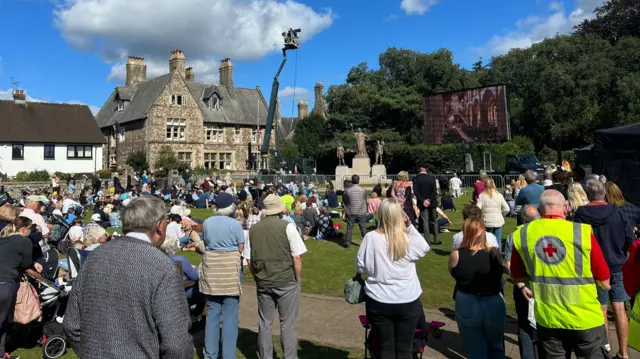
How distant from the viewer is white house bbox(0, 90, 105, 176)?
4012 cm

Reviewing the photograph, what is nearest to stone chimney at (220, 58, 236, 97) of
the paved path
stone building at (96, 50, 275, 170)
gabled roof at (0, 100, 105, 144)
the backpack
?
stone building at (96, 50, 275, 170)

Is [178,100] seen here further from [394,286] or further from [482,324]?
[482,324]

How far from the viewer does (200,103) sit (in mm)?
49469

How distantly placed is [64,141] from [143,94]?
9043 millimetres

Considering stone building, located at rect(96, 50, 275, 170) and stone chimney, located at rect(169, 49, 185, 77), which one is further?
stone chimney, located at rect(169, 49, 185, 77)

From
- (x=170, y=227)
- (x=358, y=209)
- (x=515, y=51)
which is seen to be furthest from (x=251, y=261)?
(x=515, y=51)

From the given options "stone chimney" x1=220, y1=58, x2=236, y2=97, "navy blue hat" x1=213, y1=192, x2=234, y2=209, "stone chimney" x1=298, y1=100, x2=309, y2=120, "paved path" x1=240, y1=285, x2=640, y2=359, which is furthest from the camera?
"stone chimney" x1=298, y1=100, x2=309, y2=120

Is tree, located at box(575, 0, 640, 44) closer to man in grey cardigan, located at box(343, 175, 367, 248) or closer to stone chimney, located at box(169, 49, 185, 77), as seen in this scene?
stone chimney, located at box(169, 49, 185, 77)

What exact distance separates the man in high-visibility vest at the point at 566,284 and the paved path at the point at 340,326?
1.91 m

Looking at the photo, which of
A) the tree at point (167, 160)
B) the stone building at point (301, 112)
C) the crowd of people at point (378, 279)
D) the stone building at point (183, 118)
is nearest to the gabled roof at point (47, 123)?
the stone building at point (183, 118)

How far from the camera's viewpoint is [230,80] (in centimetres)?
5288

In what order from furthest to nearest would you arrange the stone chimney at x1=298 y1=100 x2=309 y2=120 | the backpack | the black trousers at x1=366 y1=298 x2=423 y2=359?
1. the stone chimney at x1=298 y1=100 x2=309 y2=120
2. the backpack
3. the black trousers at x1=366 y1=298 x2=423 y2=359

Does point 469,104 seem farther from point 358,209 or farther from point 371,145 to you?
point 358,209

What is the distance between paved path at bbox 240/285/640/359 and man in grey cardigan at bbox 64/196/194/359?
3538 millimetres
